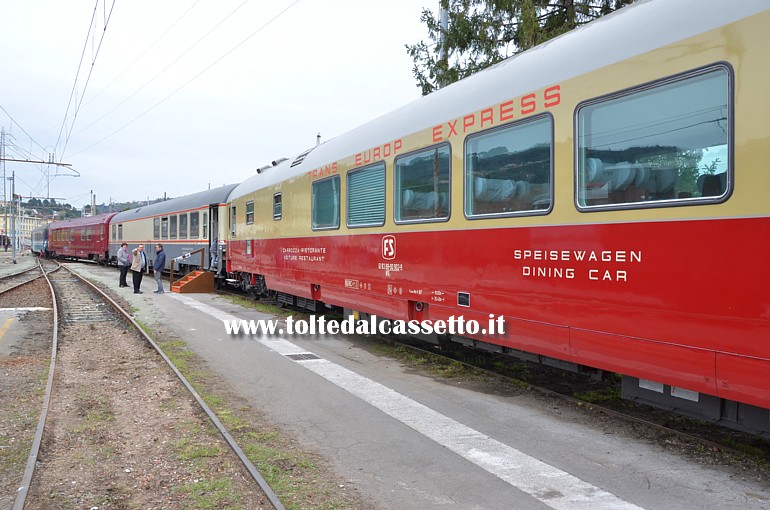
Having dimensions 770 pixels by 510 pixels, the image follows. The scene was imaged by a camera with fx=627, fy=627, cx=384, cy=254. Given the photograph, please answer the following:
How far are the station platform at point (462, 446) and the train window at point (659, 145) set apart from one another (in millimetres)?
1924

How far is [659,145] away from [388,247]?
4195 millimetres

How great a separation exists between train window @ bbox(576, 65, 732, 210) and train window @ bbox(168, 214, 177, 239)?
21.4m

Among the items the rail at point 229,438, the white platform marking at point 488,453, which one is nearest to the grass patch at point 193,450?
the rail at point 229,438

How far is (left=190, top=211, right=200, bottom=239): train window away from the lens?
840 inches

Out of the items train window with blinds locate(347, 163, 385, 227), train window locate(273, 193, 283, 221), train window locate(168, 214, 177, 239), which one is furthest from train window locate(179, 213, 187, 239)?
train window with blinds locate(347, 163, 385, 227)

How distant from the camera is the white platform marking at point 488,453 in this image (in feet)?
13.3

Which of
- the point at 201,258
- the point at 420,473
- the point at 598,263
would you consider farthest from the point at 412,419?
the point at 201,258

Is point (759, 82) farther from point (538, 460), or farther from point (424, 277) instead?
point (424, 277)

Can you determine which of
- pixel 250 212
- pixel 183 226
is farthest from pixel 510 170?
pixel 183 226

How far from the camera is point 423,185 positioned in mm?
7344

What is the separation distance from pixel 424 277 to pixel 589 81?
9.97ft

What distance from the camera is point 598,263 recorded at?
486 centimetres

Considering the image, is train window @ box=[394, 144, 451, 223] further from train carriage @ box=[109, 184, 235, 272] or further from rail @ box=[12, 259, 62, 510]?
train carriage @ box=[109, 184, 235, 272]

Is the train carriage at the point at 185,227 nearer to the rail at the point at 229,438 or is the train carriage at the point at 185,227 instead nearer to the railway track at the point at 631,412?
the rail at the point at 229,438
